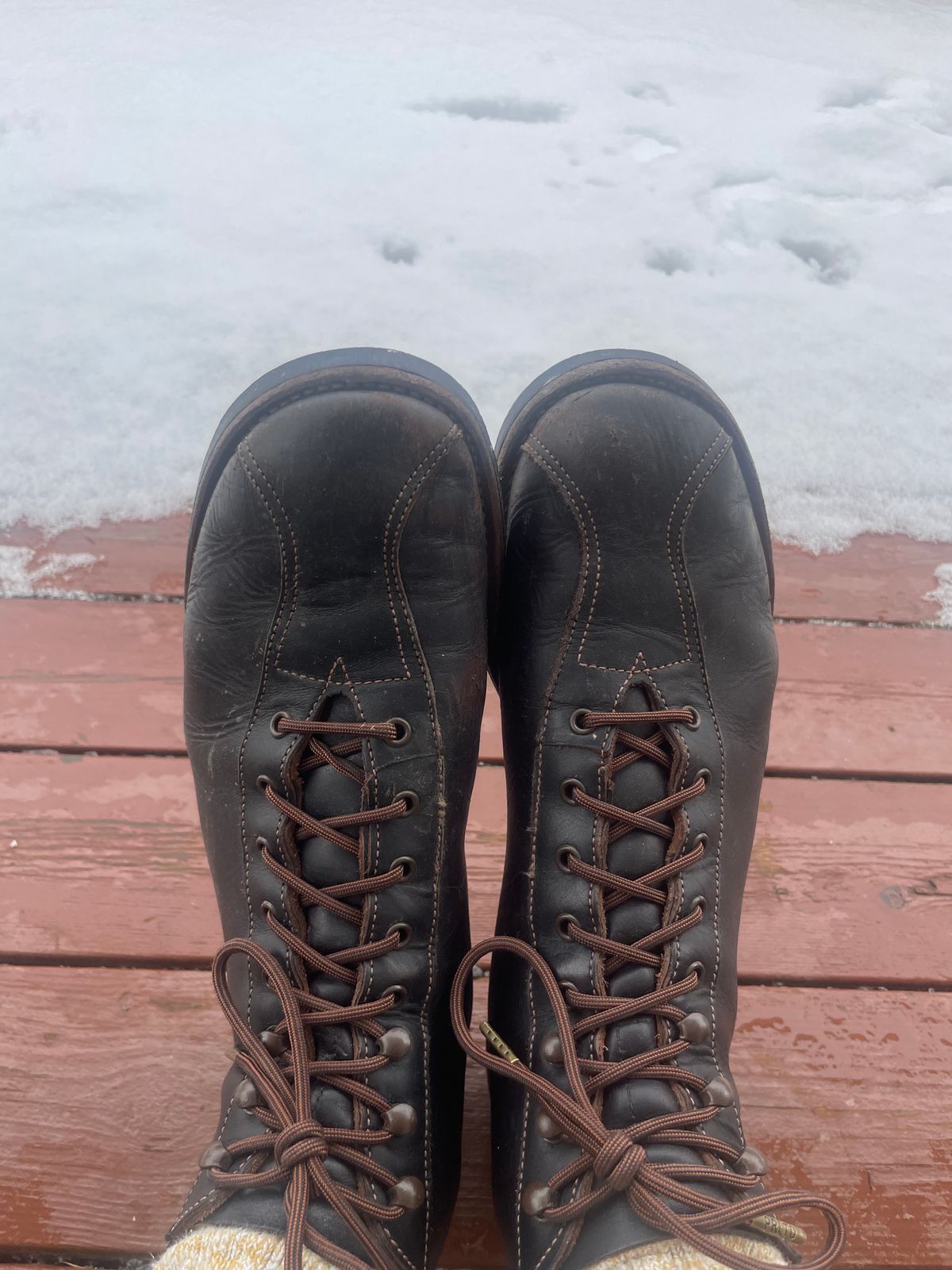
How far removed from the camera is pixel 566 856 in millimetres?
721

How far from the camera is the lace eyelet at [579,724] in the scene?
2.40 ft

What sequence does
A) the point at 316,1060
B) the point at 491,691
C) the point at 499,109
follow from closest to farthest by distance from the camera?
the point at 316,1060 → the point at 491,691 → the point at 499,109

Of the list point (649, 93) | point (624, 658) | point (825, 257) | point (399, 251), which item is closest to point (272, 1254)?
point (624, 658)

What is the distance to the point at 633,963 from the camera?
70 centimetres

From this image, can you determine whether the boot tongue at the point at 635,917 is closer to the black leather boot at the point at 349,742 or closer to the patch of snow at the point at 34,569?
the black leather boot at the point at 349,742

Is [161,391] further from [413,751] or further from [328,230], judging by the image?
[413,751]

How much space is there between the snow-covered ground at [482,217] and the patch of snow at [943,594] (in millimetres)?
63

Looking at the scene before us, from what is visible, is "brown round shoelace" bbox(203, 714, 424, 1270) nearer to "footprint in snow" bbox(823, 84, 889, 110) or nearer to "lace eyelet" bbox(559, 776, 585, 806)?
"lace eyelet" bbox(559, 776, 585, 806)

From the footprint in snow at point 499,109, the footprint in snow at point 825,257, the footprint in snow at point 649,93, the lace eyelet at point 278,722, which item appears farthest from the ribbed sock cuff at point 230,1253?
the footprint in snow at point 649,93

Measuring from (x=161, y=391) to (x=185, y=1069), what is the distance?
0.89 meters

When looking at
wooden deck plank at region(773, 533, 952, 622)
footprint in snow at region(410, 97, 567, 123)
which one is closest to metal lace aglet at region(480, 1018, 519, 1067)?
wooden deck plank at region(773, 533, 952, 622)

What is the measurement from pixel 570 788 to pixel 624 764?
0.16 ft

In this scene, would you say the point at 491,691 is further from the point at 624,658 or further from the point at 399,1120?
the point at 399,1120

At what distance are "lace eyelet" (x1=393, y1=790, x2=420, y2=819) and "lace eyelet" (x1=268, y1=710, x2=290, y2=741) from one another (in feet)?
0.36
